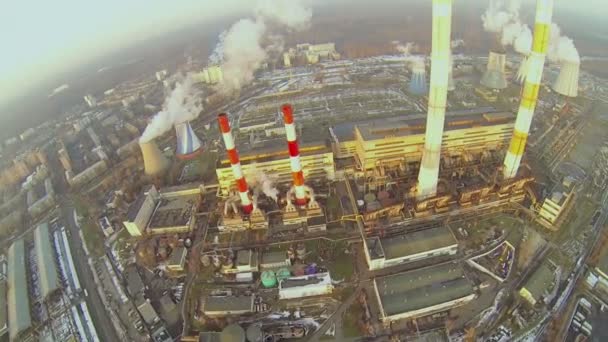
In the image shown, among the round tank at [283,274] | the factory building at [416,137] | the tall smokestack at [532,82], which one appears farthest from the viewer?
the factory building at [416,137]

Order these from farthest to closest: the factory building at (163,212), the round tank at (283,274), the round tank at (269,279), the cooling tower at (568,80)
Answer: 1. the cooling tower at (568,80)
2. the factory building at (163,212)
3. the round tank at (283,274)
4. the round tank at (269,279)

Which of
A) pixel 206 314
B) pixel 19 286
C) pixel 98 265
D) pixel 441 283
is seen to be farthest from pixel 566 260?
pixel 19 286

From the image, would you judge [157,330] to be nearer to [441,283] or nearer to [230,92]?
[441,283]

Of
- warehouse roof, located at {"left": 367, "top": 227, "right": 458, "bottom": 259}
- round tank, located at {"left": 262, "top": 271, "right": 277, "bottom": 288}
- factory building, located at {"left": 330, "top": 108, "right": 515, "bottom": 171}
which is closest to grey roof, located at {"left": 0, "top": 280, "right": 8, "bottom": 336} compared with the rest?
round tank, located at {"left": 262, "top": 271, "right": 277, "bottom": 288}

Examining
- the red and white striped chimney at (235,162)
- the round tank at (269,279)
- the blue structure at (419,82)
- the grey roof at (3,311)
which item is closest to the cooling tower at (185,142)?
the red and white striped chimney at (235,162)

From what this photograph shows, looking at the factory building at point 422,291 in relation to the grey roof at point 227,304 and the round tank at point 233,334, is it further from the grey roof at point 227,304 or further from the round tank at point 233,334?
the round tank at point 233,334

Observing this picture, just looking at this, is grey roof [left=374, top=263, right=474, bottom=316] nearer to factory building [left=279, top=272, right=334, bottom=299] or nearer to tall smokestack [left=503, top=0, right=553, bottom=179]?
factory building [left=279, top=272, right=334, bottom=299]
